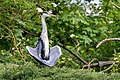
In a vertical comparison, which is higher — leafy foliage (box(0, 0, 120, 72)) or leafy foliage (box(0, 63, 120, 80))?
leafy foliage (box(0, 63, 120, 80))

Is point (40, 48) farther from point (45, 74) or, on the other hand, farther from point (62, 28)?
point (62, 28)

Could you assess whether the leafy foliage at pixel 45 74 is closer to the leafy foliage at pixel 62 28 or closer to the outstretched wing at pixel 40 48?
the outstretched wing at pixel 40 48

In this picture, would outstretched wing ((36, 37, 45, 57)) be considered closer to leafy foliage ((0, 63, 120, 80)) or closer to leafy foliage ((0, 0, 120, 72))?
leafy foliage ((0, 63, 120, 80))

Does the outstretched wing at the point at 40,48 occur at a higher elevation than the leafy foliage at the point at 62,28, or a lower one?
higher

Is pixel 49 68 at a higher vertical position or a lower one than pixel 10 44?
higher

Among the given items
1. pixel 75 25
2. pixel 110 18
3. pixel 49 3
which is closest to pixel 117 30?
pixel 110 18

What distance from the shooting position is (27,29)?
438 centimetres

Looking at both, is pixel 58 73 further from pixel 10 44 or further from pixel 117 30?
pixel 117 30

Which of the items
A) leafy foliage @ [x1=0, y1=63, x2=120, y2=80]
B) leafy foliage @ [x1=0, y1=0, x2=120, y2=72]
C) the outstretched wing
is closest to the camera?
leafy foliage @ [x1=0, y1=63, x2=120, y2=80]

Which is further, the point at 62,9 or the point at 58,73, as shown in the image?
the point at 62,9

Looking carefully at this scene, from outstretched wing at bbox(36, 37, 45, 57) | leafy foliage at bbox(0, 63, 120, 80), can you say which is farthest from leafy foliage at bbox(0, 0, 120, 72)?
leafy foliage at bbox(0, 63, 120, 80)

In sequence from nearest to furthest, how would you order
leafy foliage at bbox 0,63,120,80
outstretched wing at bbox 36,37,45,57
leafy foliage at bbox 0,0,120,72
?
leafy foliage at bbox 0,63,120,80 < outstretched wing at bbox 36,37,45,57 < leafy foliage at bbox 0,0,120,72

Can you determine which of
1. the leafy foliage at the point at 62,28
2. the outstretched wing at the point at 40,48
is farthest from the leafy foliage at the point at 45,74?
the leafy foliage at the point at 62,28

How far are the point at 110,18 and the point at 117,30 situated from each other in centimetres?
20
